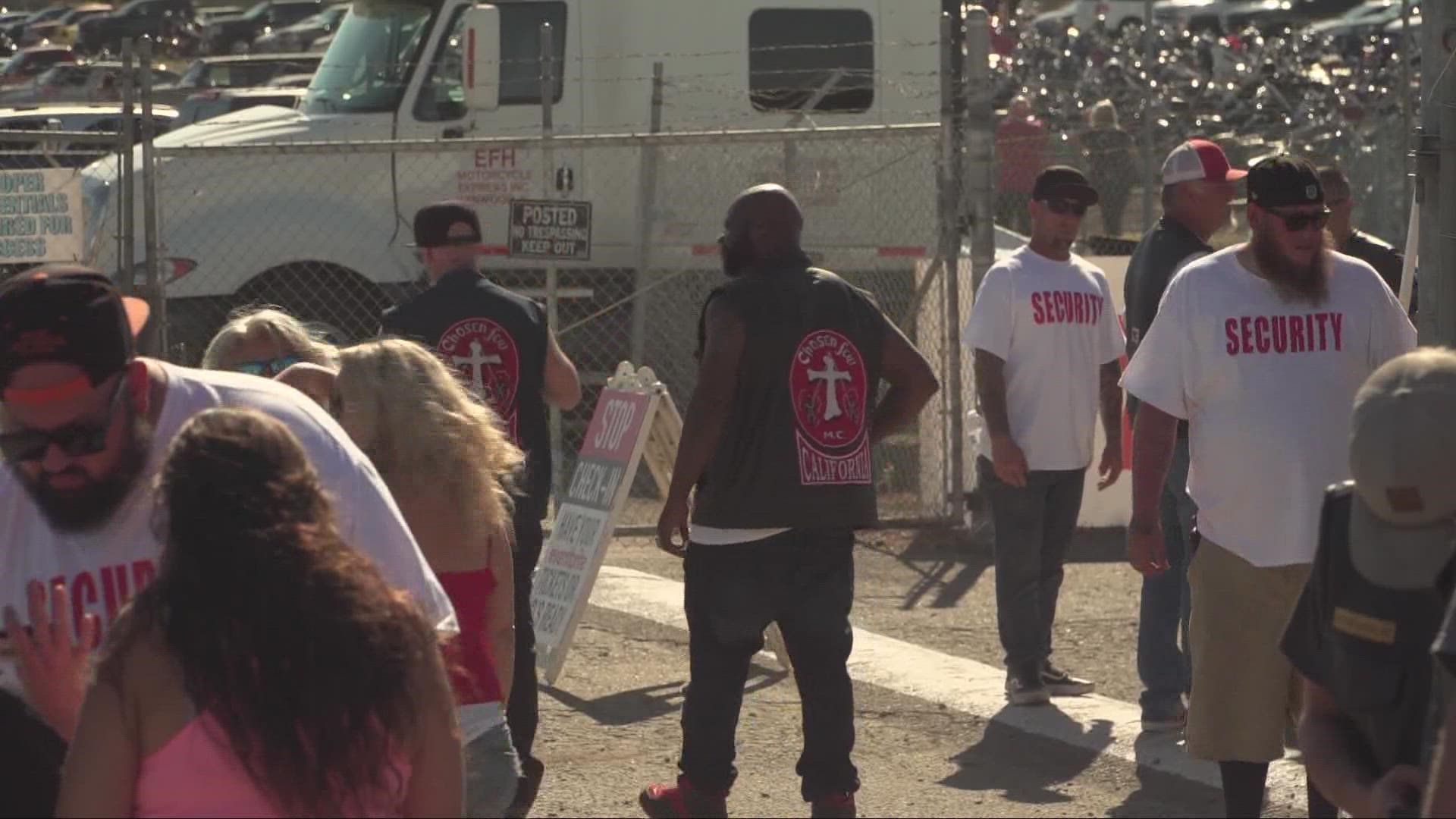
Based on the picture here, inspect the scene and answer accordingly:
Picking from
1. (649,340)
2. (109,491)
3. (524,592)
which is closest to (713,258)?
(649,340)

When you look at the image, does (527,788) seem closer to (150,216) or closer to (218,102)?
(150,216)

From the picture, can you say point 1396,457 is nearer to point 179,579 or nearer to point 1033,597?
point 179,579

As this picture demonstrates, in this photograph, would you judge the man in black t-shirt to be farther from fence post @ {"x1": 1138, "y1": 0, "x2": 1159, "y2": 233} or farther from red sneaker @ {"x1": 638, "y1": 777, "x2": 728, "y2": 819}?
fence post @ {"x1": 1138, "y1": 0, "x2": 1159, "y2": 233}

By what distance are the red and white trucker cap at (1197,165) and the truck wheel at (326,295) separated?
669cm

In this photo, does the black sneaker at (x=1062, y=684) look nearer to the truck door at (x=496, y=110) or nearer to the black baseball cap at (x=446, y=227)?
the black baseball cap at (x=446, y=227)

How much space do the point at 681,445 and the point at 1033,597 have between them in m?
2.01

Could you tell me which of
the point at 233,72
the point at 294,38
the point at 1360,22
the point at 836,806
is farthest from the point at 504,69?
the point at 1360,22

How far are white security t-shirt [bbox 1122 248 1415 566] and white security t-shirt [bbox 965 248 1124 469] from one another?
6.97 feet

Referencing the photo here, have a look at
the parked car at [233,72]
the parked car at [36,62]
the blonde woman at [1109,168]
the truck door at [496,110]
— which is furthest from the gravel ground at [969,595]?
the parked car at [233,72]

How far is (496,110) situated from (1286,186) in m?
8.26

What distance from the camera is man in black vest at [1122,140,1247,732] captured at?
643 centimetres

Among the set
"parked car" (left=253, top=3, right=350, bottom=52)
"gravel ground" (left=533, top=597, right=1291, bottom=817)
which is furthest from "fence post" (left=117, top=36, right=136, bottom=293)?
"parked car" (left=253, top=3, right=350, bottom=52)

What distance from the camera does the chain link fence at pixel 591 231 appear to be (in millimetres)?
12031

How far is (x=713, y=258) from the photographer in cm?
1263
